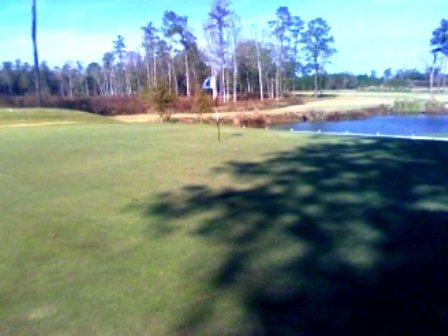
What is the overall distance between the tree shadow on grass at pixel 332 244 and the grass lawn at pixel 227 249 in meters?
0.02

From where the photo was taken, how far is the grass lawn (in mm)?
3613

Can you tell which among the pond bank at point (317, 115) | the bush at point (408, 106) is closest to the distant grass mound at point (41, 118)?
the pond bank at point (317, 115)

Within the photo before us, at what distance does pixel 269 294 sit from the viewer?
395 cm

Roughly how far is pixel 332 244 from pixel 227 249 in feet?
3.86

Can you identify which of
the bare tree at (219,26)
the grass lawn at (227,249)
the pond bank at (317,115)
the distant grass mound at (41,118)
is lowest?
the pond bank at (317,115)

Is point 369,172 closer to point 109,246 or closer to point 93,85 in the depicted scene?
point 109,246

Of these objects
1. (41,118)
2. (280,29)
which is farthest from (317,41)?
(41,118)

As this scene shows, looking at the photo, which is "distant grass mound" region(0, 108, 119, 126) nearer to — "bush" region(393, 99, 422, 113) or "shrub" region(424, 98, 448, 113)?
"bush" region(393, 99, 422, 113)

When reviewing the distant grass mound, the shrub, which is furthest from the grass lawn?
the shrub

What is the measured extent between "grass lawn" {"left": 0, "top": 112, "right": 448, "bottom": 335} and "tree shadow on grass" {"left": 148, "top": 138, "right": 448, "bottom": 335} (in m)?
0.02

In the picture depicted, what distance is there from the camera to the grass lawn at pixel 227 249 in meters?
3.61

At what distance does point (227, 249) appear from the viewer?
16.4 ft

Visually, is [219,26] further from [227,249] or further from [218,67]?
[227,249]

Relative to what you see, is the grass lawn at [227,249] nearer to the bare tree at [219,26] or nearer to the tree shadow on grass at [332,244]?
the tree shadow on grass at [332,244]
